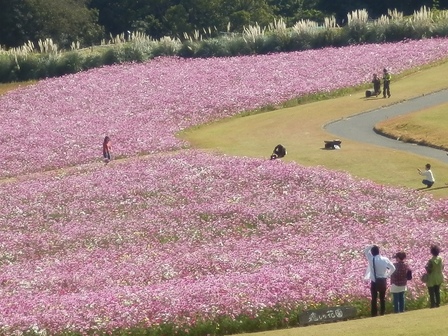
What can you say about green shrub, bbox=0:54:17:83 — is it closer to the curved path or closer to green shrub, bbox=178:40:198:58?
green shrub, bbox=178:40:198:58

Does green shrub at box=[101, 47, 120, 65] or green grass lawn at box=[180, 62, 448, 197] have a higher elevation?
green shrub at box=[101, 47, 120, 65]

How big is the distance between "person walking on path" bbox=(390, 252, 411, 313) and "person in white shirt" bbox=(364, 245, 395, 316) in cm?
19

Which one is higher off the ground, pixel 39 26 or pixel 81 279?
pixel 39 26

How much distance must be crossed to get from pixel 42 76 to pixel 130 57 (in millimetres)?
7669

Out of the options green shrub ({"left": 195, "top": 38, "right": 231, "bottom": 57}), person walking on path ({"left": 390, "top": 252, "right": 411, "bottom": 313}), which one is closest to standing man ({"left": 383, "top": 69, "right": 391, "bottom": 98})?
green shrub ({"left": 195, "top": 38, "right": 231, "bottom": 57})

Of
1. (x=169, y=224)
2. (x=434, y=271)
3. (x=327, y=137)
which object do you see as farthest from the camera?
(x=327, y=137)

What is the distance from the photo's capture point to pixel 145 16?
129375 millimetres

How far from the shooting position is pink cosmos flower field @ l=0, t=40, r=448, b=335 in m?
30.0

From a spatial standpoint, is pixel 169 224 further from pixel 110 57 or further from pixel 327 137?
pixel 110 57

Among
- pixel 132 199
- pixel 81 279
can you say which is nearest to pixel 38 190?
pixel 132 199

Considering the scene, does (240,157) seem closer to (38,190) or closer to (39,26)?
(38,190)

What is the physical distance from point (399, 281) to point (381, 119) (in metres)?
37.7

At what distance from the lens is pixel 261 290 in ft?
99.0

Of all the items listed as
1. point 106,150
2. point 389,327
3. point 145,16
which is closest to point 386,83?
point 106,150
